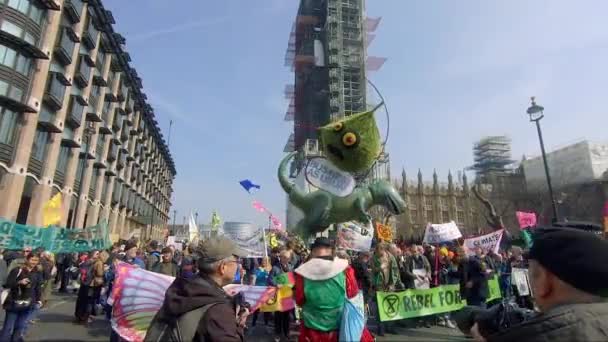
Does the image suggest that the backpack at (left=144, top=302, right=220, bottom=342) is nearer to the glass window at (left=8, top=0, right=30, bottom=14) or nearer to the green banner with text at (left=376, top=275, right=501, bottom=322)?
the green banner with text at (left=376, top=275, right=501, bottom=322)

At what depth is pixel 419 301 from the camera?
7.56 metres

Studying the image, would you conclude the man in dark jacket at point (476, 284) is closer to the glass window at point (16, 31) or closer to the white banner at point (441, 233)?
the white banner at point (441, 233)

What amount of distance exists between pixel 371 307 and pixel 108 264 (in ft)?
21.9

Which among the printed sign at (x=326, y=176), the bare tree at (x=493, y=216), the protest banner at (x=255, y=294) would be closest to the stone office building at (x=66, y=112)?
the printed sign at (x=326, y=176)

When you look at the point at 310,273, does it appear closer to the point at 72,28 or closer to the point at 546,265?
the point at 546,265

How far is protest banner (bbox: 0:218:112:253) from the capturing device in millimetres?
11102

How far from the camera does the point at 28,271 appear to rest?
5.83 m

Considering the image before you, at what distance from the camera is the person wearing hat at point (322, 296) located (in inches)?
150

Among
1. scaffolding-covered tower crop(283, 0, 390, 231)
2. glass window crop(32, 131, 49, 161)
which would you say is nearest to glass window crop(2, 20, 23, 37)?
glass window crop(32, 131, 49, 161)

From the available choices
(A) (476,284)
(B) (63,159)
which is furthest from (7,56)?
(A) (476,284)

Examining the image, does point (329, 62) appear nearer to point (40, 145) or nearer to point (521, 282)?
point (40, 145)

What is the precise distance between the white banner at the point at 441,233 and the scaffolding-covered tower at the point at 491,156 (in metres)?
54.6

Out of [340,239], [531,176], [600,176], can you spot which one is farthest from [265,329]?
[531,176]

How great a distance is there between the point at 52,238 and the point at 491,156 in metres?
66.8
